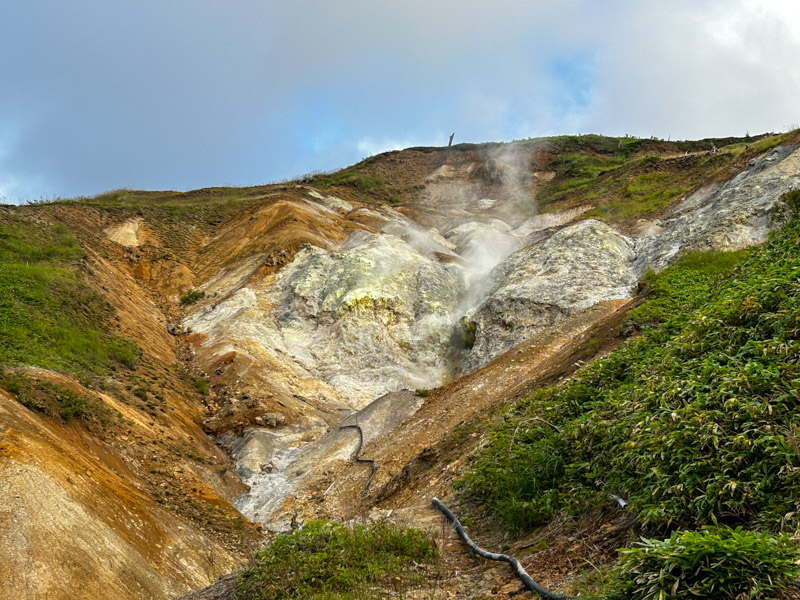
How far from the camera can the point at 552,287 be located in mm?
27312

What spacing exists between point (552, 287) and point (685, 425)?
22.4m

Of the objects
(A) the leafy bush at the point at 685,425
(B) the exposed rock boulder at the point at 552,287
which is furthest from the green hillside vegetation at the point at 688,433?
(B) the exposed rock boulder at the point at 552,287

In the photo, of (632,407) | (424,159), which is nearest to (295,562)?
(632,407)

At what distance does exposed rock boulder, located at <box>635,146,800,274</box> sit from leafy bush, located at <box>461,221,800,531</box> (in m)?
15.5

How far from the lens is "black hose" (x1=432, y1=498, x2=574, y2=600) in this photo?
4723mm

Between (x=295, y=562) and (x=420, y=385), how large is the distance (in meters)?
21.9

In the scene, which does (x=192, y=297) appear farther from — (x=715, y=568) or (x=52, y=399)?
(x=715, y=568)

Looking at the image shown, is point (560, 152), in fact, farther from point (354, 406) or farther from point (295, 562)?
point (295, 562)

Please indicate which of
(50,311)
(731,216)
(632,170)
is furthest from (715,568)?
(632,170)

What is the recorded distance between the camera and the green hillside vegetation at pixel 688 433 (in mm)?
4531

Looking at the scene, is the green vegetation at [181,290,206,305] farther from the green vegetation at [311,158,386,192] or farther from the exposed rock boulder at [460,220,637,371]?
the green vegetation at [311,158,386,192]

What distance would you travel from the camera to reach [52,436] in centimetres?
1125

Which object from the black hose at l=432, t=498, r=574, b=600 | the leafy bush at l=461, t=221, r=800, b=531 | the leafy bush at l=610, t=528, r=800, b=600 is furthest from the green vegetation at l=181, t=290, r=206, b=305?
the leafy bush at l=610, t=528, r=800, b=600

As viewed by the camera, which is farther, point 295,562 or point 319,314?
point 319,314
